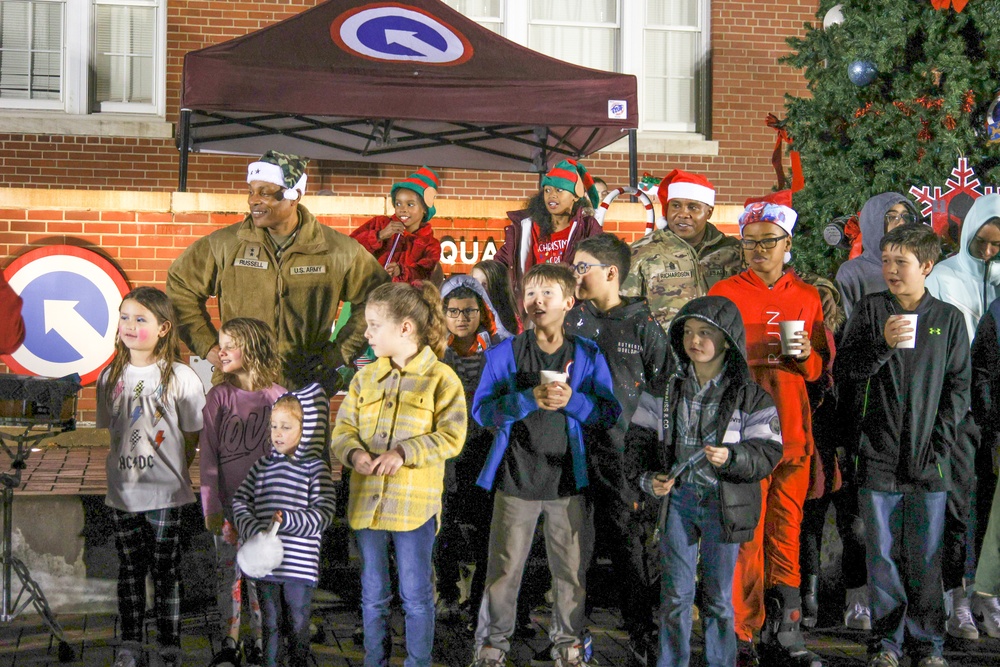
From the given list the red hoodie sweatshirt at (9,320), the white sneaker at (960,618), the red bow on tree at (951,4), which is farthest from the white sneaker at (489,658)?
the red bow on tree at (951,4)

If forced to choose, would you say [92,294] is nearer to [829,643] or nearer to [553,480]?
[553,480]

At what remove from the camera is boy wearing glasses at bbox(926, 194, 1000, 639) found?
229 inches

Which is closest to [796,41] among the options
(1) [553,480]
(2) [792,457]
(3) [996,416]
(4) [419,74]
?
(4) [419,74]

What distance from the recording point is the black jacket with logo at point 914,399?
205 inches

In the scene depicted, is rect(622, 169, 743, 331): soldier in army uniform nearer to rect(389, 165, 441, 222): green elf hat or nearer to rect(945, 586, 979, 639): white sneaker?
rect(389, 165, 441, 222): green elf hat

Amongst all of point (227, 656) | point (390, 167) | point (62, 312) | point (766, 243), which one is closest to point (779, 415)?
point (766, 243)

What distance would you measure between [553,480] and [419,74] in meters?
4.75

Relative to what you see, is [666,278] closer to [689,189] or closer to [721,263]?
[721,263]

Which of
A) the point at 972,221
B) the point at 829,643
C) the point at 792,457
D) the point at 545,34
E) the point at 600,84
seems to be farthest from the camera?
the point at 545,34

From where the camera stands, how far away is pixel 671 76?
43.0 feet

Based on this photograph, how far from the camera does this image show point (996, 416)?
5832 mm

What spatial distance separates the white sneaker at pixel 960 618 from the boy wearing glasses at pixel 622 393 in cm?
178

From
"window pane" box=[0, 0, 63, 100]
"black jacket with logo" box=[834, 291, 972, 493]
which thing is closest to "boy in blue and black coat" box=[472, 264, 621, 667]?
"black jacket with logo" box=[834, 291, 972, 493]

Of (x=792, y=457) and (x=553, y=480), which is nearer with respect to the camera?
(x=553, y=480)
